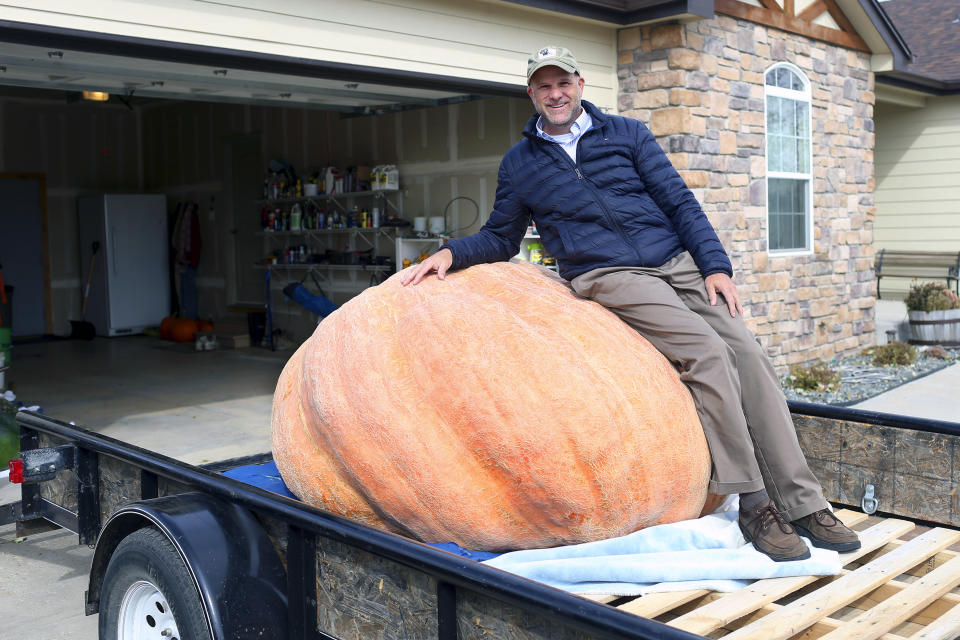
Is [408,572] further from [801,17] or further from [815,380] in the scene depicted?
[801,17]

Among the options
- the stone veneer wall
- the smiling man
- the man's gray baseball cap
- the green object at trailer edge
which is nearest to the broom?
the stone veneer wall

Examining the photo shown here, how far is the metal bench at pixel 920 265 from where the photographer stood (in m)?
13.7

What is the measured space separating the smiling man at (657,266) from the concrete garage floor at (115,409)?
2.35 meters

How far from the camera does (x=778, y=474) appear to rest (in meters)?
2.70

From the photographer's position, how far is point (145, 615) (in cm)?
270

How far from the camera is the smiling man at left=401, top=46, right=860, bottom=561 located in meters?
2.65

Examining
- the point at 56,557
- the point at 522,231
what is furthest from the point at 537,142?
the point at 56,557

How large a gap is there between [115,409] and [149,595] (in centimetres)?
596

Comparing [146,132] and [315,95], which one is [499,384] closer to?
[315,95]

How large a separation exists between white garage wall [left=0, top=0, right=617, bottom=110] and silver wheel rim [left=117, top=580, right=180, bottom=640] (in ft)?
11.5

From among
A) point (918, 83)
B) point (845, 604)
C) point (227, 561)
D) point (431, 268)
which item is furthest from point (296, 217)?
point (845, 604)

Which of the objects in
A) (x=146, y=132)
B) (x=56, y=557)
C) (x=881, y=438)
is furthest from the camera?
(x=146, y=132)

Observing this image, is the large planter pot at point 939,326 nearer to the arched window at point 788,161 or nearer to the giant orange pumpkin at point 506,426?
the arched window at point 788,161

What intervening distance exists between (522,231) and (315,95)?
5.97 metres
